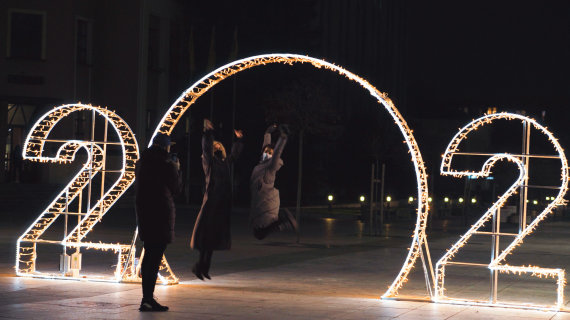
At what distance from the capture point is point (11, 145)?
45219 mm

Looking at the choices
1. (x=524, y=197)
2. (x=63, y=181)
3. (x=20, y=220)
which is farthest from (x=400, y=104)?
(x=524, y=197)

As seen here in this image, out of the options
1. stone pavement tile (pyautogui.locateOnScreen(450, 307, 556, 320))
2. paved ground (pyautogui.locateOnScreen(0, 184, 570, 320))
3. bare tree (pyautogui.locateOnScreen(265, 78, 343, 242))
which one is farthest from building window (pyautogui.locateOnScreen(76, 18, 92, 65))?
stone pavement tile (pyautogui.locateOnScreen(450, 307, 556, 320))

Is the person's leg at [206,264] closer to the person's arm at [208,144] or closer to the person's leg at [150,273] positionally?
the person's leg at [150,273]

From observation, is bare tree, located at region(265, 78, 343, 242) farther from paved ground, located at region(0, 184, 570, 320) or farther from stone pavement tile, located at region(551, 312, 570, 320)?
stone pavement tile, located at region(551, 312, 570, 320)

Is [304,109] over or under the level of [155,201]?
over

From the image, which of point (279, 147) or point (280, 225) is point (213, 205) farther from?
point (279, 147)

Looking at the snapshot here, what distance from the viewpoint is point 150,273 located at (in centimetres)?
1155

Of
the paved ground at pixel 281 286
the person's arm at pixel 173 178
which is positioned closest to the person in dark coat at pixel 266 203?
the paved ground at pixel 281 286

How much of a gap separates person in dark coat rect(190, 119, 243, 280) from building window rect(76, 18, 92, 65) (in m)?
35.7

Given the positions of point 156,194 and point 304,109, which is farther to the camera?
point 304,109

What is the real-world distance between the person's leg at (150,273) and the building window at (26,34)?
35.0 meters

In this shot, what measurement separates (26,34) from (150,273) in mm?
35510

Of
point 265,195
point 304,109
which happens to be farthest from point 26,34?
point 265,195

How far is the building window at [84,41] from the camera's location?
47.4 metres
